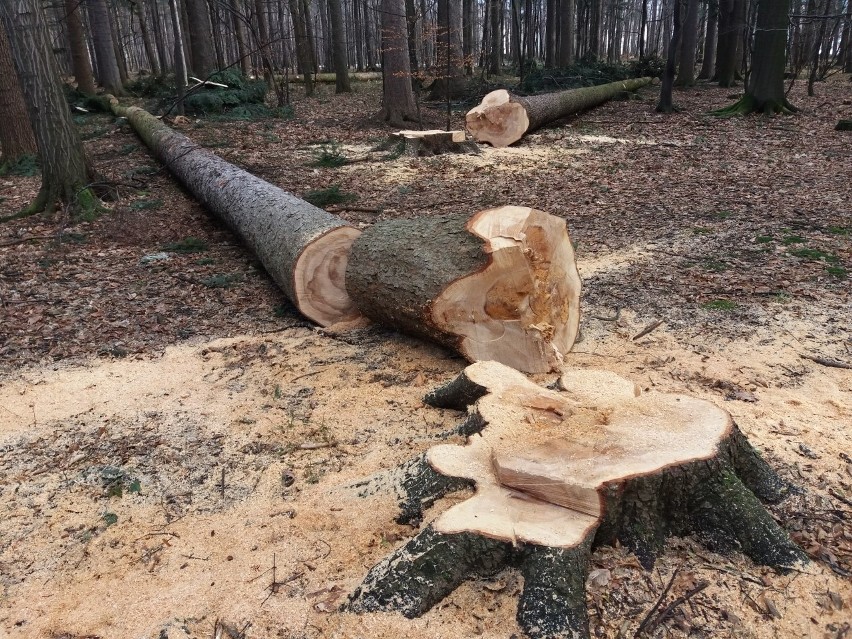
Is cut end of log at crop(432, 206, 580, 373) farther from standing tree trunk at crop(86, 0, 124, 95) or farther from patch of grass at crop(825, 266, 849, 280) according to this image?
standing tree trunk at crop(86, 0, 124, 95)

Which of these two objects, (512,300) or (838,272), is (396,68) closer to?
(838,272)

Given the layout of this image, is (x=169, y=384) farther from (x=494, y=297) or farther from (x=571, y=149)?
(x=571, y=149)

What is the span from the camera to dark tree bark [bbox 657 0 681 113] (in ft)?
40.6

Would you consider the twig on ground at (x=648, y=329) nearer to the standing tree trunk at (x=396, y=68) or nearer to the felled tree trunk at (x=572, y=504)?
the felled tree trunk at (x=572, y=504)

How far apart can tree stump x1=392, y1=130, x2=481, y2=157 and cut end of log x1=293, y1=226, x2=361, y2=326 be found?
589 cm

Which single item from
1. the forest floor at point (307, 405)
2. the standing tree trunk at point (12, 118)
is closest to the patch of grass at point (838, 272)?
the forest floor at point (307, 405)

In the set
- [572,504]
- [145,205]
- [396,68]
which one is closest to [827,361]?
[572,504]

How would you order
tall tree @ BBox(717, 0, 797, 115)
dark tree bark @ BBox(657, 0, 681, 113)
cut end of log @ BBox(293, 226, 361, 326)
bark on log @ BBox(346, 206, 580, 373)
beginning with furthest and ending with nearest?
dark tree bark @ BBox(657, 0, 681, 113) < tall tree @ BBox(717, 0, 797, 115) < cut end of log @ BBox(293, 226, 361, 326) < bark on log @ BBox(346, 206, 580, 373)

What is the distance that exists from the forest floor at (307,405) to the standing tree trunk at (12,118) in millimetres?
2043

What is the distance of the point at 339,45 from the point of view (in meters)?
18.0

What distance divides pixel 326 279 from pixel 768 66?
12249 millimetres

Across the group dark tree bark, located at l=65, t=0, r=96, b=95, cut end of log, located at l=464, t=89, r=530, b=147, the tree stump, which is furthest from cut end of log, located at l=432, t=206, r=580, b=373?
dark tree bark, located at l=65, t=0, r=96, b=95

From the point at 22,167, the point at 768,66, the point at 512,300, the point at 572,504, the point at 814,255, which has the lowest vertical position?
the point at 814,255

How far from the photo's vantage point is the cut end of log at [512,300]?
3484mm
